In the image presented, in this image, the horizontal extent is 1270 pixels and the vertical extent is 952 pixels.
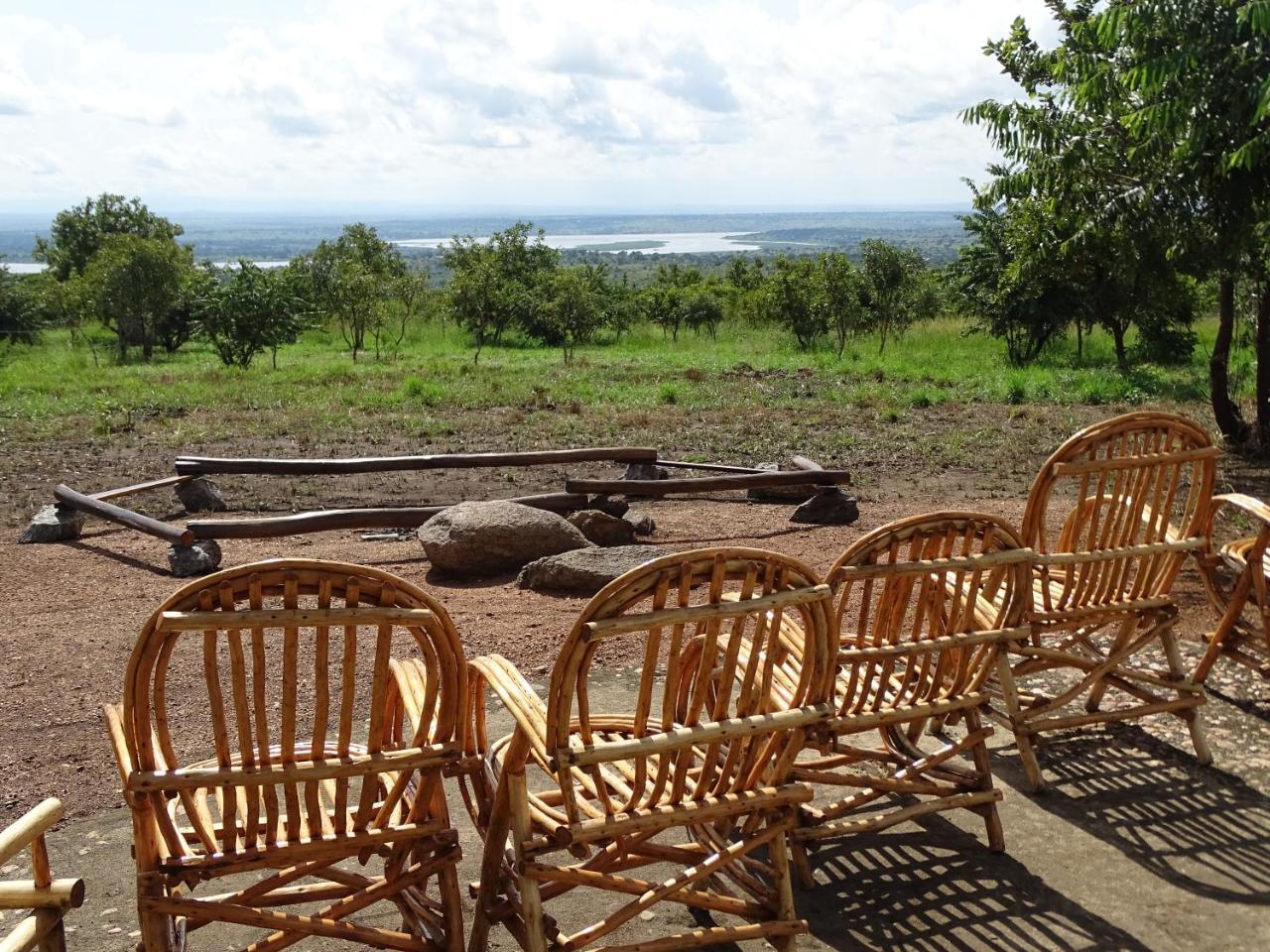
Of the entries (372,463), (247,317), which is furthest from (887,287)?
(372,463)

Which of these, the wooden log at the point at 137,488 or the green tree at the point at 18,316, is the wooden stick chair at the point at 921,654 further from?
the green tree at the point at 18,316

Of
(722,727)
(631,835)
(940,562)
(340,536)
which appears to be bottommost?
(340,536)

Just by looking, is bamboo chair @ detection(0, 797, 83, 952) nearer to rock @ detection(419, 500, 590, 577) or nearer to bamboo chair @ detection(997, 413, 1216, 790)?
bamboo chair @ detection(997, 413, 1216, 790)

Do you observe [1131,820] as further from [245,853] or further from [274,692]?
[274,692]

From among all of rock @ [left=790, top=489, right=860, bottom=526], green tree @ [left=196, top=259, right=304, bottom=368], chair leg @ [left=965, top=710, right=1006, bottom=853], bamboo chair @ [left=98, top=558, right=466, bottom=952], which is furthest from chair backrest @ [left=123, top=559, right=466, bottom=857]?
green tree @ [left=196, top=259, right=304, bottom=368]

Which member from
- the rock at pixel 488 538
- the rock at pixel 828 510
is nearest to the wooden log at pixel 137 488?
the rock at pixel 488 538

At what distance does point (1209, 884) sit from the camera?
11.3ft

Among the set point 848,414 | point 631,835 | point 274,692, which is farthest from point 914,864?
point 848,414

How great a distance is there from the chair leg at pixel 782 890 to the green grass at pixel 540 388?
37.5ft

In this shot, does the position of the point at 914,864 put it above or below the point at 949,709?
below

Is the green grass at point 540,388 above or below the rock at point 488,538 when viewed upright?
below

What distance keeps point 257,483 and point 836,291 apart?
17.7 meters

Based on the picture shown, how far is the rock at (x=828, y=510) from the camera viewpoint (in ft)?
31.3

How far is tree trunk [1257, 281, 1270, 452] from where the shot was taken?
11.3m
